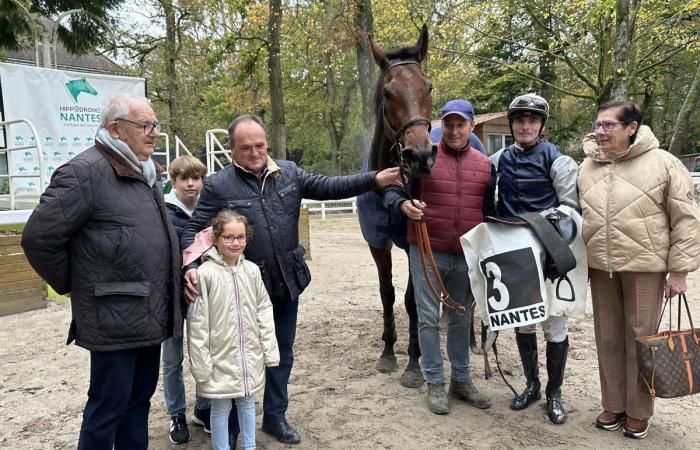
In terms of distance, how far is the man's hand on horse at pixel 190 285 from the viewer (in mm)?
2420

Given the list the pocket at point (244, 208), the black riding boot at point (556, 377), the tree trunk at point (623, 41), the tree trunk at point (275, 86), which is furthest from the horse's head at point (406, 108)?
the tree trunk at point (275, 86)

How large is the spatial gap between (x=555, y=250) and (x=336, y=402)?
1836mm

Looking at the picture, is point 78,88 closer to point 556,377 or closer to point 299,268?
point 299,268

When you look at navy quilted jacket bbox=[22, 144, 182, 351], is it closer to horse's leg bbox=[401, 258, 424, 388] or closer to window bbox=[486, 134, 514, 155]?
horse's leg bbox=[401, 258, 424, 388]

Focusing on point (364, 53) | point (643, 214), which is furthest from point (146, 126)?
point (364, 53)

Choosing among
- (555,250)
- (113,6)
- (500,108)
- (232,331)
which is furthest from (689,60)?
(232,331)

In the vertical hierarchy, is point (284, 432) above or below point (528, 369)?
below

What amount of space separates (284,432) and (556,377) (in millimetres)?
1726

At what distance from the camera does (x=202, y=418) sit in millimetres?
3104

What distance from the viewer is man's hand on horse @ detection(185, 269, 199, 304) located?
2420 millimetres

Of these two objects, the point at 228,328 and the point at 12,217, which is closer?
the point at 228,328

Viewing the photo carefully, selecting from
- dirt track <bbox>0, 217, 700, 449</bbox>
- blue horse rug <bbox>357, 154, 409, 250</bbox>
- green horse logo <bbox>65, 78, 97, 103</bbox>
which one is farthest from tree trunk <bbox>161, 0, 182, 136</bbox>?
blue horse rug <bbox>357, 154, 409, 250</bbox>

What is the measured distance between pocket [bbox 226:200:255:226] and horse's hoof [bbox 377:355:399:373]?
6.78 ft

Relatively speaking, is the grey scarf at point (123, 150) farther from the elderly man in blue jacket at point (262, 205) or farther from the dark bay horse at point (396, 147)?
the dark bay horse at point (396, 147)
